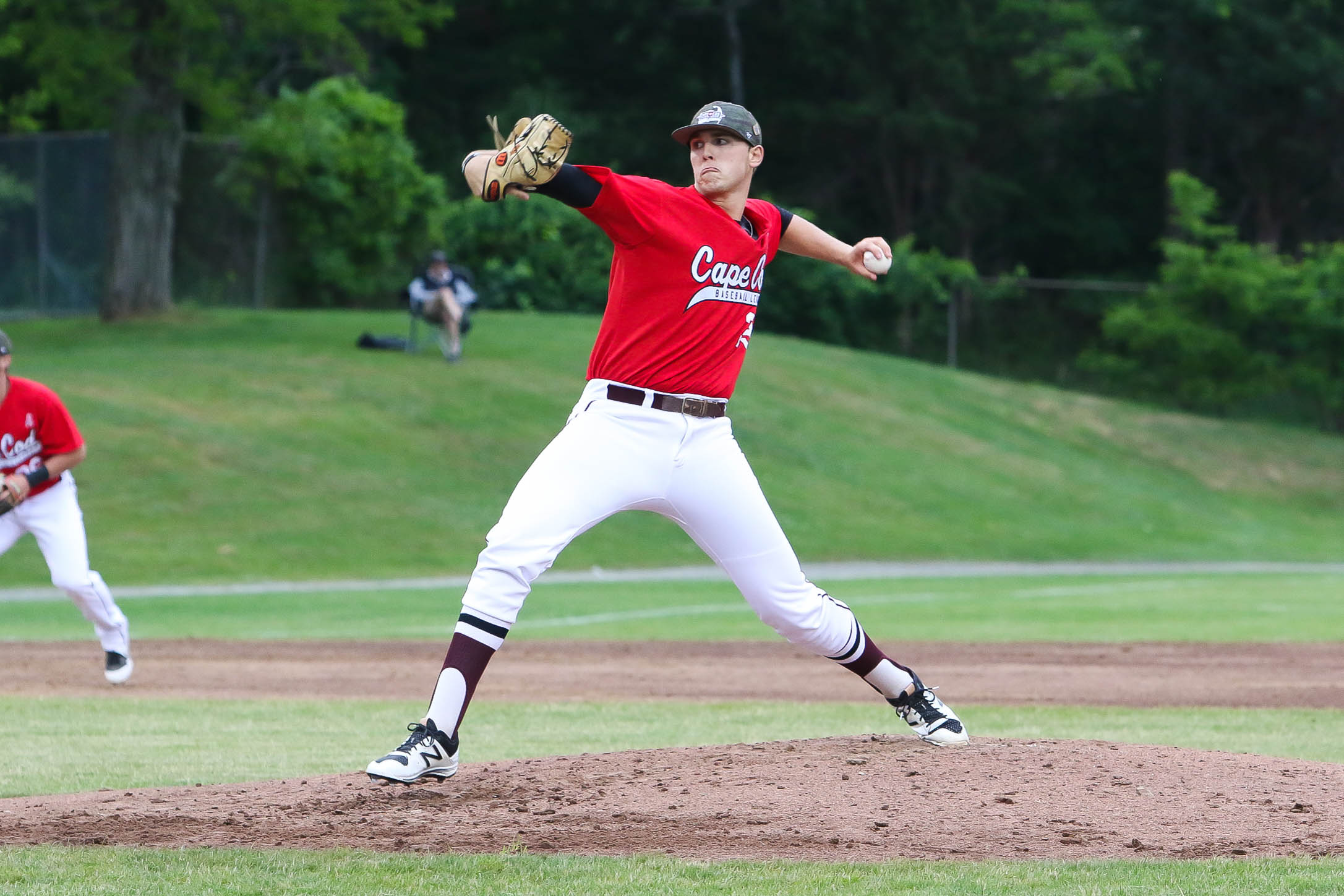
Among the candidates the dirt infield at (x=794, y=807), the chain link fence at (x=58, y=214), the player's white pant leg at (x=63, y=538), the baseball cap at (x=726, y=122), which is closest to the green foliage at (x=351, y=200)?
the chain link fence at (x=58, y=214)

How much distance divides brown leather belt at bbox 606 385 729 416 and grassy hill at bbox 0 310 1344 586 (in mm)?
14829

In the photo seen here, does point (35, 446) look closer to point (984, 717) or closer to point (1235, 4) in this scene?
point (984, 717)

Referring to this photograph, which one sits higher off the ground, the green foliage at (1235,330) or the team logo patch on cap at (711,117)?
the team logo patch on cap at (711,117)

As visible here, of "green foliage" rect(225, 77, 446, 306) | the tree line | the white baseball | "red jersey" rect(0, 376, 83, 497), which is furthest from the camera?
the tree line

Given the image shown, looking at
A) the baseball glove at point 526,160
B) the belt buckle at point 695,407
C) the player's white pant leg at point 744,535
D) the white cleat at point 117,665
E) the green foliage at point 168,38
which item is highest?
the green foliage at point 168,38

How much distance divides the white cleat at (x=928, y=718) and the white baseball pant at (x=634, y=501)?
71cm

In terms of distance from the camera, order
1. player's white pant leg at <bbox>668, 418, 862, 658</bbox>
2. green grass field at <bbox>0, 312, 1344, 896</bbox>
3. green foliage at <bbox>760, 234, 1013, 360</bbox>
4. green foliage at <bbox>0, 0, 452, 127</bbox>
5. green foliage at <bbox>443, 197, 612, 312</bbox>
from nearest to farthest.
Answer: green grass field at <bbox>0, 312, 1344, 896</bbox> → player's white pant leg at <bbox>668, 418, 862, 658</bbox> → green foliage at <bbox>0, 0, 452, 127</bbox> → green foliage at <bbox>443, 197, 612, 312</bbox> → green foliage at <bbox>760, 234, 1013, 360</bbox>

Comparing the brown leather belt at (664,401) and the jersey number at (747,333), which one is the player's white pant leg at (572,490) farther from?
the jersey number at (747,333)

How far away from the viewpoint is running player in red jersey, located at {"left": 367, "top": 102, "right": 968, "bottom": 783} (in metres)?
5.86

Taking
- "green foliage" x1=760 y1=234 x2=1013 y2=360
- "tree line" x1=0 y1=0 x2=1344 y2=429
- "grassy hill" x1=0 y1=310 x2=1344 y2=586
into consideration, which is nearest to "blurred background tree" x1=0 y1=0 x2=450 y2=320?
"tree line" x1=0 y1=0 x2=1344 y2=429

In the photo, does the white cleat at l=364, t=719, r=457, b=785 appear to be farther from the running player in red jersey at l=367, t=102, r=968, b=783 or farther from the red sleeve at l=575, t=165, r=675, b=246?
the red sleeve at l=575, t=165, r=675, b=246

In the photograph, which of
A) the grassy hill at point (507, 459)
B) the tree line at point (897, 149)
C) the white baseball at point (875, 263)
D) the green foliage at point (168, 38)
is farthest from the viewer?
the tree line at point (897, 149)

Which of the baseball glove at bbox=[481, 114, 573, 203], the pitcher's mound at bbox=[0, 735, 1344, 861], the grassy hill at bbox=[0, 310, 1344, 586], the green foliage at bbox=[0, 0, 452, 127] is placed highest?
the green foliage at bbox=[0, 0, 452, 127]

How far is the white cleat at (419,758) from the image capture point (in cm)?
576
